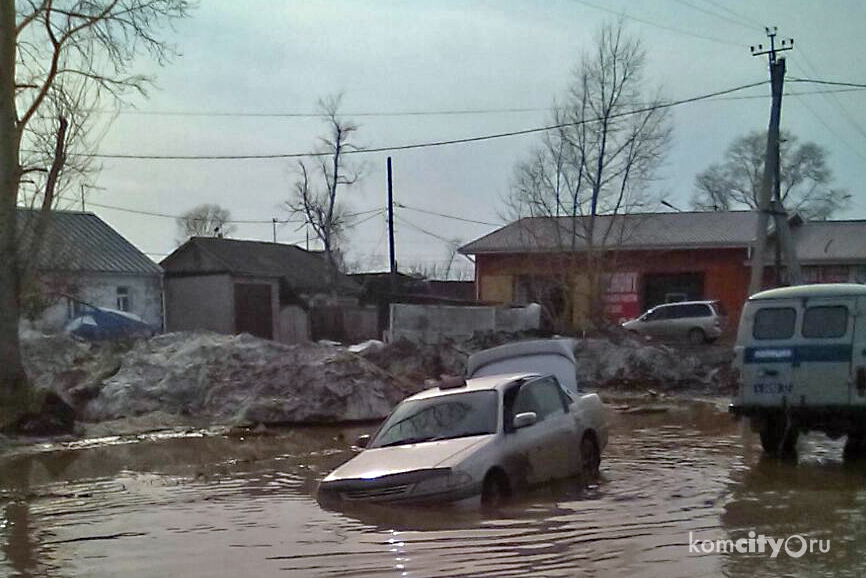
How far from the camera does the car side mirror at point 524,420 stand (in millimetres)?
10922

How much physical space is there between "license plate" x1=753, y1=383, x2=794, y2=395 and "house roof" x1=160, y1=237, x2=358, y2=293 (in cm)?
3294

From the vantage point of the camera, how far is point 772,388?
1381 cm

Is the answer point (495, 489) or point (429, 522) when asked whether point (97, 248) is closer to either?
point (495, 489)

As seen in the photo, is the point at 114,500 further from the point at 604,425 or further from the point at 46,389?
the point at 46,389

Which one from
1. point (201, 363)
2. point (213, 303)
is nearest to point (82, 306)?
point (213, 303)

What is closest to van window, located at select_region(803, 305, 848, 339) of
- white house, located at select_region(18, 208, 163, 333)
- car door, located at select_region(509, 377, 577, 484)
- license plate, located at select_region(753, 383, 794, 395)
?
license plate, located at select_region(753, 383, 794, 395)

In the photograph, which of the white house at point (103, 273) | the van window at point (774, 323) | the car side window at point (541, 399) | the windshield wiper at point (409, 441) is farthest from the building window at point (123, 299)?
the windshield wiper at point (409, 441)

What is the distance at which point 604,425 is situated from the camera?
13469 mm

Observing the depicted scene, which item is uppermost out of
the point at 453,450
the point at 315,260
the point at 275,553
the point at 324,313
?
the point at 315,260

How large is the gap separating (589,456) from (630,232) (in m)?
32.7

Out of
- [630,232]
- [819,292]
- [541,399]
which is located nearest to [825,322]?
[819,292]

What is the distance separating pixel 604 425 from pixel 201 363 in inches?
458

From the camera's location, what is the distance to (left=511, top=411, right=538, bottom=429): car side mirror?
1092 centimetres

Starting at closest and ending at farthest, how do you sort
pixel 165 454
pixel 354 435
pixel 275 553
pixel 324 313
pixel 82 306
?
pixel 275 553 → pixel 165 454 → pixel 354 435 → pixel 82 306 → pixel 324 313
